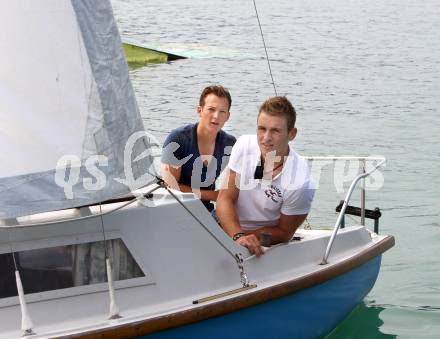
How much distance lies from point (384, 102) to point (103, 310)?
16.0 m

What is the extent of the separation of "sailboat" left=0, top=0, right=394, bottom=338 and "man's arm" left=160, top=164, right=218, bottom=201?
0.82 meters

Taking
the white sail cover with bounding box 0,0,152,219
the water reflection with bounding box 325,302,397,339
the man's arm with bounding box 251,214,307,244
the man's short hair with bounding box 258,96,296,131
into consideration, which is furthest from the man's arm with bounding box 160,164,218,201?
the white sail cover with bounding box 0,0,152,219

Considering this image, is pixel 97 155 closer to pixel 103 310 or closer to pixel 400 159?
pixel 103 310

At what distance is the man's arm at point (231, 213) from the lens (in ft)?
21.5

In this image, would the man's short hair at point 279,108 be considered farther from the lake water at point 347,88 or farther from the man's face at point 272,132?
the lake water at point 347,88

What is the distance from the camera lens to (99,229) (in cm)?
606

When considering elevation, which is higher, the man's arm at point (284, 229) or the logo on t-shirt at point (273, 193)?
the logo on t-shirt at point (273, 193)

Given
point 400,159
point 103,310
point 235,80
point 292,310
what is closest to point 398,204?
point 400,159

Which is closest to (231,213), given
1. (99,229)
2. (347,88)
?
(99,229)

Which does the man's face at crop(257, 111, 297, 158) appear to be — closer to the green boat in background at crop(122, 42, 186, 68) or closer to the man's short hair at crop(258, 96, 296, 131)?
the man's short hair at crop(258, 96, 296, 131)

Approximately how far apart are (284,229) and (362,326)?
7.44ft

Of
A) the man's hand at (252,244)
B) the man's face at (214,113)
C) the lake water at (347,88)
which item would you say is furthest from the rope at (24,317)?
the lake water at (347,88)

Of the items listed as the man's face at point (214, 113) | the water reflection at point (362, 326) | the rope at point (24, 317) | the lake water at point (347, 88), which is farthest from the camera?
the lake water at point (347, 88)

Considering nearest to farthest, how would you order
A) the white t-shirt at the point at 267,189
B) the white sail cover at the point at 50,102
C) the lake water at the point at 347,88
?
the white sail cover at the point at 50,102
the white t-shirt at the point at 267,189
the lake water at the point at 347,88
